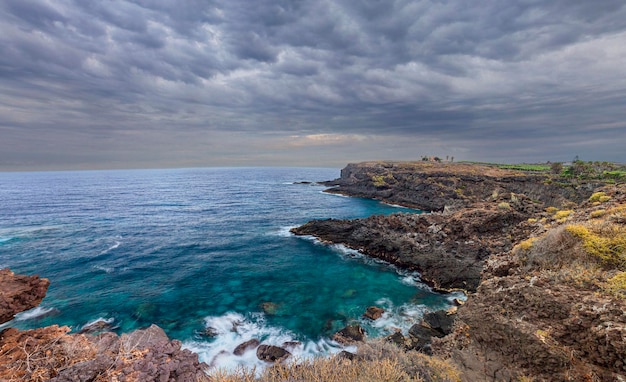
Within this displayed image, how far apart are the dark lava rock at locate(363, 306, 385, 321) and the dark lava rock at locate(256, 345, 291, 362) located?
8009 millimetres

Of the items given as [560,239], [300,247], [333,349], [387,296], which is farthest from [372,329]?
[300,247]

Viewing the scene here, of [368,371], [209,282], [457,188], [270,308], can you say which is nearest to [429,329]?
[368,371]

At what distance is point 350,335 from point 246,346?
7.88m

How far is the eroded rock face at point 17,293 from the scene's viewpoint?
1356 centimetres

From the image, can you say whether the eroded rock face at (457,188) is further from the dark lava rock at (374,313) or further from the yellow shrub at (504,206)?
the dark lava rock at (374,313)

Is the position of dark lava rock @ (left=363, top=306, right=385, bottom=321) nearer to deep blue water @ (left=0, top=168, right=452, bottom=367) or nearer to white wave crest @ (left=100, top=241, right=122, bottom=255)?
deep blue water @ (left=0, top=168, right=452, bottom=367)

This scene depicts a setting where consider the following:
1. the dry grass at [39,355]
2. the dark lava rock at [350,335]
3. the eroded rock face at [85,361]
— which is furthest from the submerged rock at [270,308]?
the dry grass at [39,355]

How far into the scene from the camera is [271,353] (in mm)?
18172

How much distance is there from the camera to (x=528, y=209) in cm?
3612

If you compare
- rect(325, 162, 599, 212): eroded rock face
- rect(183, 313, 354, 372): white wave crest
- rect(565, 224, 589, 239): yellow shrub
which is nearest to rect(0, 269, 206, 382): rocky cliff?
rect(183, 313, 354, 372): white wave crest

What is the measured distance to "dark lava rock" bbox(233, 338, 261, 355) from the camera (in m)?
18.6

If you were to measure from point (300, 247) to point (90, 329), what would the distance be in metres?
25.8

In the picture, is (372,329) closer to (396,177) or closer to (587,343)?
(587,343)

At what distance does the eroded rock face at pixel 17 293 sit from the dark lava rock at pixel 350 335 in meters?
18.9
